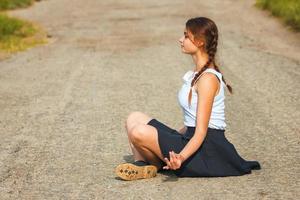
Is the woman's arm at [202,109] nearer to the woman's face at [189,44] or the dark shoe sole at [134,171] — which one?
the woman's face at [189,44]

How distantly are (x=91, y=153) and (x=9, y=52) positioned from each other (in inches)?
332

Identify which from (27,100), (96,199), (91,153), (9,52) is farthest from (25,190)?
(9,52)

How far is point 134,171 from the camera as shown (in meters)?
5.79

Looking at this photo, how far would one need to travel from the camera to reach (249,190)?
217 inches

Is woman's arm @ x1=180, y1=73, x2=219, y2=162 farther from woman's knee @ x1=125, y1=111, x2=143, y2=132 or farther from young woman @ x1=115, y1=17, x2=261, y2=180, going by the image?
woman's knee @ x1=125, y1=111, x2=143, y2=132

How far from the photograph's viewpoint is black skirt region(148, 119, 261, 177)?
5.70 meters

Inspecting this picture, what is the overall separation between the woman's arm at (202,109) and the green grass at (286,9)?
11.1 metres

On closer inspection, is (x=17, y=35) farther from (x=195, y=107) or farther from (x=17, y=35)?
(x=195, y=107)

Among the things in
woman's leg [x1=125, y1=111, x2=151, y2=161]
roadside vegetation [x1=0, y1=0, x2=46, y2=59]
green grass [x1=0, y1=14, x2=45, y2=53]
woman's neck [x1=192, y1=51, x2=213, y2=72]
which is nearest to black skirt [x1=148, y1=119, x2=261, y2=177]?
woman's leg [x1=125, y1=111, x2=151, y2=161]

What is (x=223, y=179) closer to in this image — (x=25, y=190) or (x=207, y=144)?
(x=207, y=144)

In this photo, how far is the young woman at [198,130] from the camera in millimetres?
5602

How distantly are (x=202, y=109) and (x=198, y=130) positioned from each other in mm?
153

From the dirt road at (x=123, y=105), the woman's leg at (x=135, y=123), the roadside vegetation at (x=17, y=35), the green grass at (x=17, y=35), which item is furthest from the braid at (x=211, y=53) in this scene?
the green grass at (x=17, y=35)

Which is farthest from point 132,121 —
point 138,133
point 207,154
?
point 207,154
